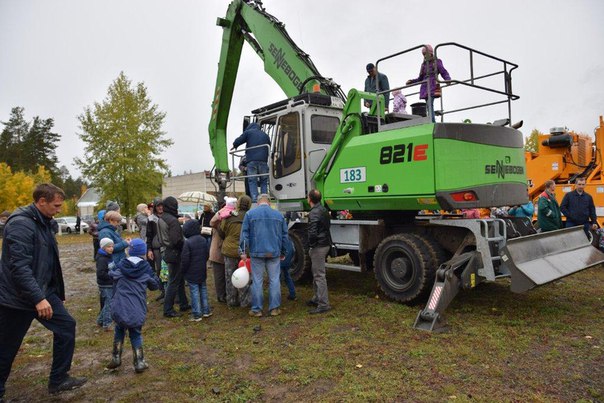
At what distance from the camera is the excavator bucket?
217 inches

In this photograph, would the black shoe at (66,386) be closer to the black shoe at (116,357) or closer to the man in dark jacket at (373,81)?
the black shoe at (116,357)

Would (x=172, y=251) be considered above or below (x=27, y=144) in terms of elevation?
below

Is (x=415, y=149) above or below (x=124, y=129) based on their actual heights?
below

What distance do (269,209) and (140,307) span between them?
8.11 ft

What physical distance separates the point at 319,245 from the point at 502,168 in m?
2.90

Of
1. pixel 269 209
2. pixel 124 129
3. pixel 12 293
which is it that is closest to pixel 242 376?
pixel 12 293

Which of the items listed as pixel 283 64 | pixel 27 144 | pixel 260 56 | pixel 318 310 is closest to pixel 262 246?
pixel 318 310

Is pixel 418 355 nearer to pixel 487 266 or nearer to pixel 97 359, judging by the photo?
pixel 487 266

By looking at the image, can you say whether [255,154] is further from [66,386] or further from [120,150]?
[120,150]

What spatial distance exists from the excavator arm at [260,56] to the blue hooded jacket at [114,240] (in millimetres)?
3794

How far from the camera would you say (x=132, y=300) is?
176 inches

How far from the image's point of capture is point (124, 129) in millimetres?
26688

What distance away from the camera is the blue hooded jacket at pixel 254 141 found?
8.32m

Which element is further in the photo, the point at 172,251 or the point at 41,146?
the point at 41,146
